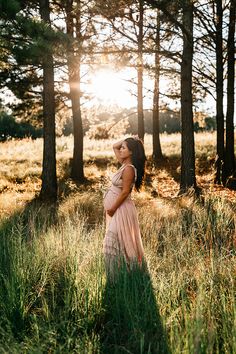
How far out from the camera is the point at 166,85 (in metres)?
20.1

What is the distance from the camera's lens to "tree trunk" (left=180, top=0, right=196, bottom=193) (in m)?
11.1

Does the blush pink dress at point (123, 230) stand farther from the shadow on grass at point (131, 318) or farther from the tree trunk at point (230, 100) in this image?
the tree trunk at point (230, 100)

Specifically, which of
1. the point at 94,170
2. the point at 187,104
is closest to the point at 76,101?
the point at 94,170

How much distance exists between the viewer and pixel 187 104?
37.9ft

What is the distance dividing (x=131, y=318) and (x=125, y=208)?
190 centimetres

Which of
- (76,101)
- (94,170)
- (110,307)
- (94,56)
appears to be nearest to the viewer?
(110,307)

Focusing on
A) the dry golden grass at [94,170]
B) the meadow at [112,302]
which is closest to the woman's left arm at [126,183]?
the meadow at [112,302]

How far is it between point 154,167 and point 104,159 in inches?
108

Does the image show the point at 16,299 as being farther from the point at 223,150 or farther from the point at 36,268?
the point at 223,150

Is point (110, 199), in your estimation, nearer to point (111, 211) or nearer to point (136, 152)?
point (111, 211)

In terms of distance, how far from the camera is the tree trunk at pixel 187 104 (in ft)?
36.6

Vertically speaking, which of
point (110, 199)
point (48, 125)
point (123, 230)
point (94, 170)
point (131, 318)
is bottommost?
point (94, 170)

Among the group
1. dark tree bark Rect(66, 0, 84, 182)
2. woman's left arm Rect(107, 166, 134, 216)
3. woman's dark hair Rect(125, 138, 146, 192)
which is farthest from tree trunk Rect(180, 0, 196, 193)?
woman's left arm Rect(107, 166, 134, 216)

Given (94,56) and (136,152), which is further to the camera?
(94,56)
